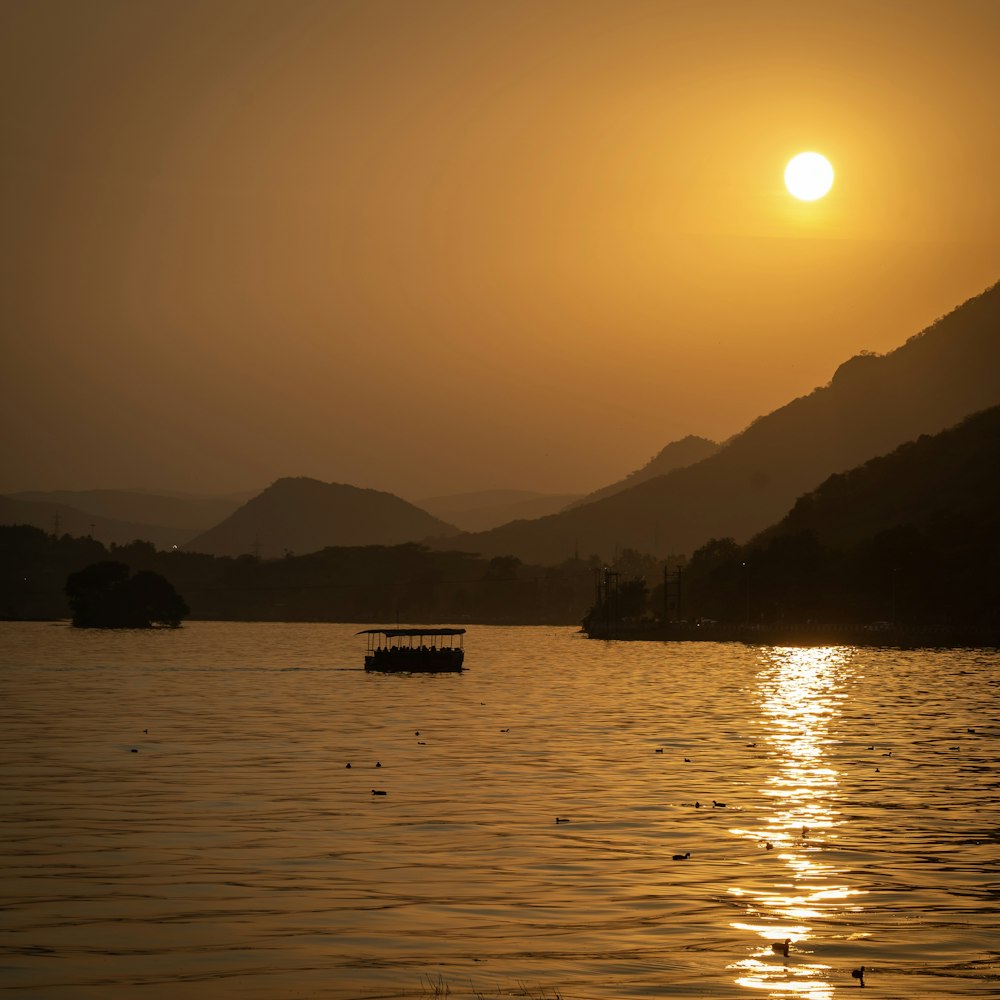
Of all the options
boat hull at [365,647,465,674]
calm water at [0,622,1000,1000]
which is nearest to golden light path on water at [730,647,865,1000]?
calm water at [0,622,1000,1000]

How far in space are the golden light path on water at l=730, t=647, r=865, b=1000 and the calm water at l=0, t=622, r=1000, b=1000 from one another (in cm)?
13

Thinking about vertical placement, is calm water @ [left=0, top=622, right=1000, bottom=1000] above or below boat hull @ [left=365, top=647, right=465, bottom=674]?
below

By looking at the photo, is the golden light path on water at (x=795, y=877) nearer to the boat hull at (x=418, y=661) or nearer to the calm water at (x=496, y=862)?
the calm water at (x=496, y=862)

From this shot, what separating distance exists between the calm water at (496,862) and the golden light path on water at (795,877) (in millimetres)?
128

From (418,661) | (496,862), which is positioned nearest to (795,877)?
(496,862)

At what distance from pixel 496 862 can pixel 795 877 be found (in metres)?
Answer: 8.05

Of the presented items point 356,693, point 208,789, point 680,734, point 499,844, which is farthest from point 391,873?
point 356,693

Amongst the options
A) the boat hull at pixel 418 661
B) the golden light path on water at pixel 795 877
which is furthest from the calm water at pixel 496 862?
the boat hull at pixel 418 661

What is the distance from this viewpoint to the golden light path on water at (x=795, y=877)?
96.6 feet

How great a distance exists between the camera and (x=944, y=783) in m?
64.0

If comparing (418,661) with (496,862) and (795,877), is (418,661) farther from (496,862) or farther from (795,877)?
(795,877)

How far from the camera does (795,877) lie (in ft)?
132

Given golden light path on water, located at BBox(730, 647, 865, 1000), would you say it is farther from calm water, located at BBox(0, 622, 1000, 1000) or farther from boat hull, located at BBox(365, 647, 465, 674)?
boat hull, located at BBox(365, 647, 465, 674)

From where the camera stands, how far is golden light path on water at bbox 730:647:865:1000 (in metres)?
29.5
